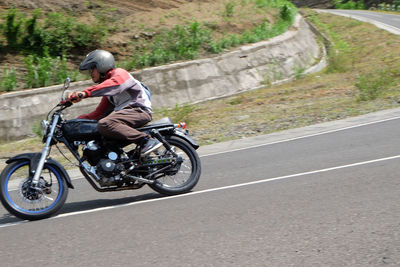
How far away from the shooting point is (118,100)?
7301 millimetres

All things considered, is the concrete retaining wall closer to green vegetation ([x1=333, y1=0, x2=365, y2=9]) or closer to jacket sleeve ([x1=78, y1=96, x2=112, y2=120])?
jacket sleeve ([x1=78, y1=96, x2=112, y2=120])

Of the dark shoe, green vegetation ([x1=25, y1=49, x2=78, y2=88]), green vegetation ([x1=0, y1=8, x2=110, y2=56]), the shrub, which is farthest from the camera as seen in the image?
green vegetation ([x1=0, y1=8, x2=110, y2=56])

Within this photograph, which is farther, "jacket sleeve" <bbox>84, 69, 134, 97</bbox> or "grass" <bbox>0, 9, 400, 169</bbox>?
"grass" <bbox>0, 9, 400, 169</bbox>

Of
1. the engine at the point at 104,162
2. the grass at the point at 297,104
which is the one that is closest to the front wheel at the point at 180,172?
the engine at the point at 104,162

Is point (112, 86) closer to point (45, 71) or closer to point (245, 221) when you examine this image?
point (245, 221)

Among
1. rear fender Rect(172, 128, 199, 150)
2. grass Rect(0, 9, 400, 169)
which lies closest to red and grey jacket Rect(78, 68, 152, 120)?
rear fender Rect(172, 128, 199, 150)

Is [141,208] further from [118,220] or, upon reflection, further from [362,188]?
[362,188]

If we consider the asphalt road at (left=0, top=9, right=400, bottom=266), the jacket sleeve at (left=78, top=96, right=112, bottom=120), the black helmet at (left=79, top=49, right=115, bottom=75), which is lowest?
the asphalt road at (left=0, top=9, right=400, bottom=266)

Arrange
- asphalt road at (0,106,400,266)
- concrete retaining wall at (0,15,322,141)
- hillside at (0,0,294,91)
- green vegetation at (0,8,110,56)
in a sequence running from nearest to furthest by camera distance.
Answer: asphalt road at (0,106,400,266), concrete retaining wall at (0,15,322,141), green vegetation at (0,8,110,56), hillside at (0,0,294,91)

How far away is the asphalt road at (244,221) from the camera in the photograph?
474 centimetres

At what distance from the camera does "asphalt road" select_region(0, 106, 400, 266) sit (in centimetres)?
474

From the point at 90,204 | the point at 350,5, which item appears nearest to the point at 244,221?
the point at 90,204

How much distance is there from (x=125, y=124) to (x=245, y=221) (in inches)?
84.6

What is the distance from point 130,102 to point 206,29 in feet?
50.7
